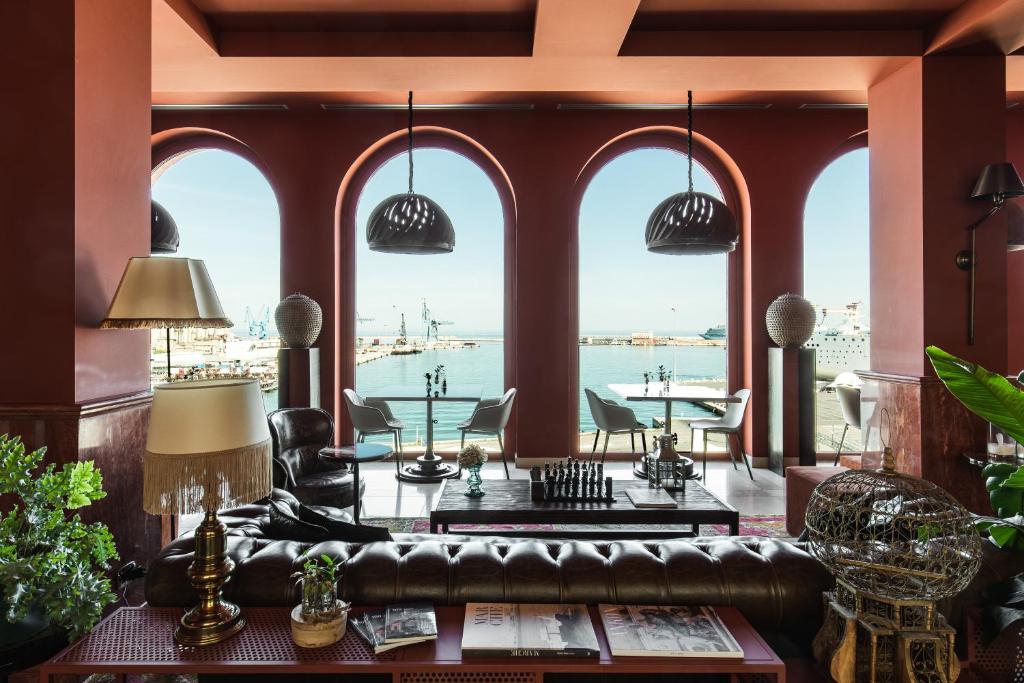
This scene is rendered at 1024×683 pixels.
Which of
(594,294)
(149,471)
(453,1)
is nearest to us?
(149,471)

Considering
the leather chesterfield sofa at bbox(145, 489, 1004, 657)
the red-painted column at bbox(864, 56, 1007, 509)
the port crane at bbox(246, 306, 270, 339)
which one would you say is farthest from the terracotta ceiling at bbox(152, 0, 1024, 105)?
the leather chesterfield sofa at bbox(145, 489, 1004, 657)

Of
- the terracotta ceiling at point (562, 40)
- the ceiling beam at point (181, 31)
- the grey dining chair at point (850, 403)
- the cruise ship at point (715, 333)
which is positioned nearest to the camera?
the ceiling beam at point (181, 31)

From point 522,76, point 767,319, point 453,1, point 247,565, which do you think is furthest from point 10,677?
point 767,319

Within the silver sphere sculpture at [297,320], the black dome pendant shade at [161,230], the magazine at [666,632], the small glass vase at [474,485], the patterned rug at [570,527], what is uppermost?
the black dome pendant shade at [161,230]

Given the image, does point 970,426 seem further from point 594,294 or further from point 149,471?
point 149,471

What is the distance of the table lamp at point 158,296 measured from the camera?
276cm

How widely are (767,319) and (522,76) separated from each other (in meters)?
3.54

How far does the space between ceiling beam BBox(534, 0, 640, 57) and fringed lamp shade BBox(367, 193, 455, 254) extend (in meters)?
1.44

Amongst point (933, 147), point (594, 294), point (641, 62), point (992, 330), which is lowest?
point (992, 330)

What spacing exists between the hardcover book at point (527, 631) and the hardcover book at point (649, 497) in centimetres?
177

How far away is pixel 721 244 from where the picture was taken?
14.7 ft

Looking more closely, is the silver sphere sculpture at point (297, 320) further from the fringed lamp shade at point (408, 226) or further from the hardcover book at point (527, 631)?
the hardcover book at point (527, 631)

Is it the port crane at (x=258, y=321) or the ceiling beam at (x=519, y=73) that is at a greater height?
the ceiling beam at (x=519, y=73)

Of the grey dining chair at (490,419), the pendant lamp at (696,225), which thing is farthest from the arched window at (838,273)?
the grey dining chair at (490,419)
